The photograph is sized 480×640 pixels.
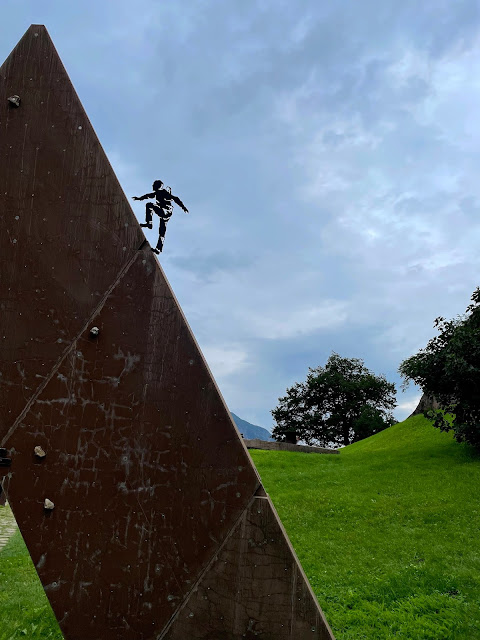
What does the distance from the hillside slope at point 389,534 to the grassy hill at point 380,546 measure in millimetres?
20

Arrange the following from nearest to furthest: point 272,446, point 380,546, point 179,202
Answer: point 179,202
point 380,546
point 272,446

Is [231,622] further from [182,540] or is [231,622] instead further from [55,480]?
[55,480]

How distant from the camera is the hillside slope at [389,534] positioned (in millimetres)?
6355

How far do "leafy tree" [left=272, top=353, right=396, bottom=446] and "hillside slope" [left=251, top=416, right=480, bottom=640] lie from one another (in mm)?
24607

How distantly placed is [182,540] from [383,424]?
4051 cm

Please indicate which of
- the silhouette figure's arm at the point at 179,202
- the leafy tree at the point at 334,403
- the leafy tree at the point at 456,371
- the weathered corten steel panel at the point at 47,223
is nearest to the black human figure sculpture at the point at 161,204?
the silhouette figure's arm at the point at 179,202

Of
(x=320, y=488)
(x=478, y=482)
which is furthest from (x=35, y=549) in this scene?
(x=478, y=482)

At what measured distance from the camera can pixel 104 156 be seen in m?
3.29

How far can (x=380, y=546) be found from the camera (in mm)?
9461

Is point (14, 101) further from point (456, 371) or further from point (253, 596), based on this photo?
point (456, 371)

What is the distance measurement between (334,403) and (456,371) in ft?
96.0

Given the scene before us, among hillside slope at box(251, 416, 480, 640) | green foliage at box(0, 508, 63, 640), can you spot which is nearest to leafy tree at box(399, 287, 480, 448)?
hillside slope at box(251, 416, 480, 640)

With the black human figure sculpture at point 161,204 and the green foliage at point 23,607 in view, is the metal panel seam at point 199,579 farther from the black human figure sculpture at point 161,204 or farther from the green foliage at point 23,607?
the green foliage at point 23,607

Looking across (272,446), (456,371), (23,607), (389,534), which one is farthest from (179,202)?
(272,446)
